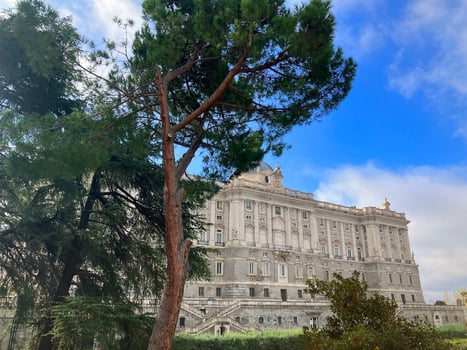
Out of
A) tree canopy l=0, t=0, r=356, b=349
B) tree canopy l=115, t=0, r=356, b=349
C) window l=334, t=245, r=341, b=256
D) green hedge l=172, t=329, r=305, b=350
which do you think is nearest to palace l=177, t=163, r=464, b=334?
window l=334, t=245, r=341, b=256

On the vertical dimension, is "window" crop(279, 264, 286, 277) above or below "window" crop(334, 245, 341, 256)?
below

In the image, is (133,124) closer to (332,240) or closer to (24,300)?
(24,300)

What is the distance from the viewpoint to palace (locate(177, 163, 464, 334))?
29.2m

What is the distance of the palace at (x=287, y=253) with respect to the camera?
29.2m

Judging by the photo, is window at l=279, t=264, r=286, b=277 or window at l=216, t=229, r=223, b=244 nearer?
window at l=216, t=229, r=223, b=244

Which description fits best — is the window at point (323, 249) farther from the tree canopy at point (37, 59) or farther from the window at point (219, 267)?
the tree canopy at point (37, 59)

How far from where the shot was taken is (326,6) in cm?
690

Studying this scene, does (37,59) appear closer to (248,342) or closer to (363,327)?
(363,327)

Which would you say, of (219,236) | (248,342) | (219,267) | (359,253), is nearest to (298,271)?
(219,267)

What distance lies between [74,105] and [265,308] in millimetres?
22158

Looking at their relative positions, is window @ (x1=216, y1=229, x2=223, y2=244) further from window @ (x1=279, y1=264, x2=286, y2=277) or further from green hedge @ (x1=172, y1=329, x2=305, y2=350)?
green hedge @ (x1=172, y1=329, x2=305, y2=350)

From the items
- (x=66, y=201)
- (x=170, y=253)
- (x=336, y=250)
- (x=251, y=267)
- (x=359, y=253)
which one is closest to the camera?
(x=170, y=253)

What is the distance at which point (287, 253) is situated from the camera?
128 feet

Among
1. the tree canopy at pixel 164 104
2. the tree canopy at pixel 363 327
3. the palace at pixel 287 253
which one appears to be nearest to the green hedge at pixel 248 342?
the tree canopy at pixel 164 104
